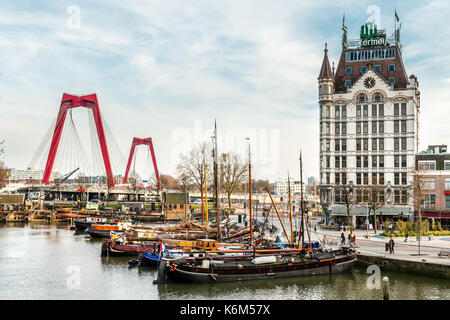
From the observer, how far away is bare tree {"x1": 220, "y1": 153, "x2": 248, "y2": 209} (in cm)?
9744

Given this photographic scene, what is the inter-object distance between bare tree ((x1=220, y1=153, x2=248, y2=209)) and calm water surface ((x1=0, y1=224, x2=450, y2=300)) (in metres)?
→ 53.6

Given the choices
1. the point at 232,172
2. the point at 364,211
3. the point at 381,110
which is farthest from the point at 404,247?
the point at 232,172

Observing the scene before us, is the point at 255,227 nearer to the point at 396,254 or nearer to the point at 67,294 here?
the point at 396,254

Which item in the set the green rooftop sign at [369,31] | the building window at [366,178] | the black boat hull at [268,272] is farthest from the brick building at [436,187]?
the black boat hull at [268,272]

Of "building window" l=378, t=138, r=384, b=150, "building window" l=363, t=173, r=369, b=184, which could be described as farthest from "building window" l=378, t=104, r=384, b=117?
"building window" l=363, t=173, r=369, b=184

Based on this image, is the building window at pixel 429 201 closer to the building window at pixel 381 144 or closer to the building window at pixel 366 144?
the building window at pixel 381 144

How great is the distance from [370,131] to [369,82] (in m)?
7.40

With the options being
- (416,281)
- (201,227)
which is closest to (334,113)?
(201,227)

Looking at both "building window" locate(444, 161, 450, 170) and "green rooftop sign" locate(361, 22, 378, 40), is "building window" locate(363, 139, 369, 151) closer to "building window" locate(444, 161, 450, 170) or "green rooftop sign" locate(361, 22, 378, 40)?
"building window" locate(444, 161, 450, 170)

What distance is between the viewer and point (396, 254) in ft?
135

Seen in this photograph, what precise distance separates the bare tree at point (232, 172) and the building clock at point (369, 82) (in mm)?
34346

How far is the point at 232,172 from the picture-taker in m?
104

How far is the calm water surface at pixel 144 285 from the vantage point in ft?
106

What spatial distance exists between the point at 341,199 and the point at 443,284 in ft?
119
